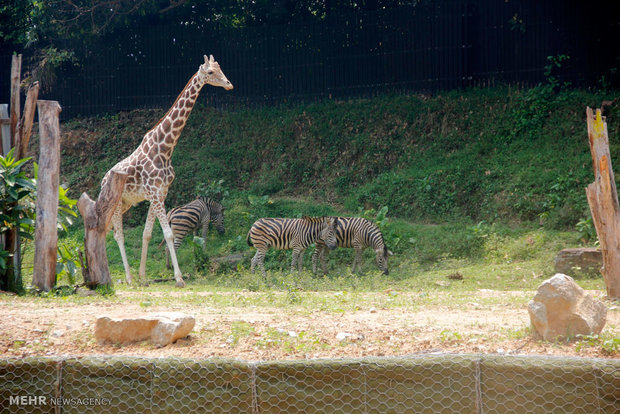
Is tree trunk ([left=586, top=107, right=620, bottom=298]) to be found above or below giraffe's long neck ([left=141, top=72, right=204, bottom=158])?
below

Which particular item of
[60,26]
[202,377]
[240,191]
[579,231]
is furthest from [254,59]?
[202,377]

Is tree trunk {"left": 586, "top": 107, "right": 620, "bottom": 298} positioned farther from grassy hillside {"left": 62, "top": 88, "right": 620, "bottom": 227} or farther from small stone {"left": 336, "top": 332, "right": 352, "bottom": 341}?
grassy hillside {"left": 62, "top": 88, "right": 620, "bottom": 227}

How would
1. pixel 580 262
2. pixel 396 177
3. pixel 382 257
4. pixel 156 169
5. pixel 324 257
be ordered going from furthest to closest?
pixel 396 177 < pixel 324 257 < pixel 382 257 < pixel 156 169 < pixel 580 262

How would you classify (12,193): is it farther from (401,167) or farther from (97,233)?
(401,167)

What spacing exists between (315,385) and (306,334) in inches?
37.3

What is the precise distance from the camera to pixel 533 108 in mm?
16375

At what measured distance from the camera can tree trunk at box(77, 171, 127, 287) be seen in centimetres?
898

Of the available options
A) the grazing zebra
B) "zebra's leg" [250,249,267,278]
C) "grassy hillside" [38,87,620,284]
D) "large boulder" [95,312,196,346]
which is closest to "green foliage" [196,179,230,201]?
"grassy hillside" [38,87,620,284]

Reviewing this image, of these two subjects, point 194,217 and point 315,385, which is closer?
point 315,385

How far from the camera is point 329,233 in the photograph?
13086 mm

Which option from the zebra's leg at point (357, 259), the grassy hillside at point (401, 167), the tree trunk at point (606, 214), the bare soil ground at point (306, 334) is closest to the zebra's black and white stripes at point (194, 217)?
the grassy hillside at point (401, 167)

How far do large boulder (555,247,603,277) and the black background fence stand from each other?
7264mm

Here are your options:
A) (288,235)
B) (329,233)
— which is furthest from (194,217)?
(329,233)

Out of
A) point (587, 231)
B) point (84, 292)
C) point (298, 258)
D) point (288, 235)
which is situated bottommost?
point (298, 258)
